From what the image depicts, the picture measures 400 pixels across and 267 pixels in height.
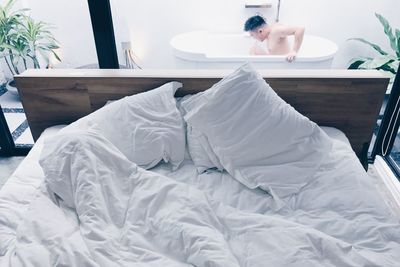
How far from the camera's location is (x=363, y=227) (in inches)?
42.9

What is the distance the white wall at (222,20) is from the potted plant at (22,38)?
255 mm

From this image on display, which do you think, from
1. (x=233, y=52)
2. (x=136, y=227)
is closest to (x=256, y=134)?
(x=136, y=227)

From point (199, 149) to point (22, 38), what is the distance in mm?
1913

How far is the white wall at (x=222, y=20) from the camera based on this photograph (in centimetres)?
309

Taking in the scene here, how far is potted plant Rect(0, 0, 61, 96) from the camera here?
2.48 metres

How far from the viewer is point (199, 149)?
4.92 feet

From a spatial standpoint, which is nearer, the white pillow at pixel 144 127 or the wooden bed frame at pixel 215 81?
the white pillow at pixel 144 127

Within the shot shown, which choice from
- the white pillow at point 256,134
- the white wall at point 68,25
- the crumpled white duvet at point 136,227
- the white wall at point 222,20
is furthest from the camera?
the white wall at point 222,20

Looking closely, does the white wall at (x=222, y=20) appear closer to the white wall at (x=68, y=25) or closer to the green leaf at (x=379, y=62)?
the white wall at (x=68, y=25)

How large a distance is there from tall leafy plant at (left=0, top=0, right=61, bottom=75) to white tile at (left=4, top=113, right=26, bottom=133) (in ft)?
1.23

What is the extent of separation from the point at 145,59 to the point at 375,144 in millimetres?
2363

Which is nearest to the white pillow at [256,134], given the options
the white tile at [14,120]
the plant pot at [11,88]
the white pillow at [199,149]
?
the white pillow at [199,149]

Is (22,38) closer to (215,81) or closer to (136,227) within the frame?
(215,81)

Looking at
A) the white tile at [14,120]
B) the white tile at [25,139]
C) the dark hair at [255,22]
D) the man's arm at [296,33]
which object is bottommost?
the white tile at [25,139]
